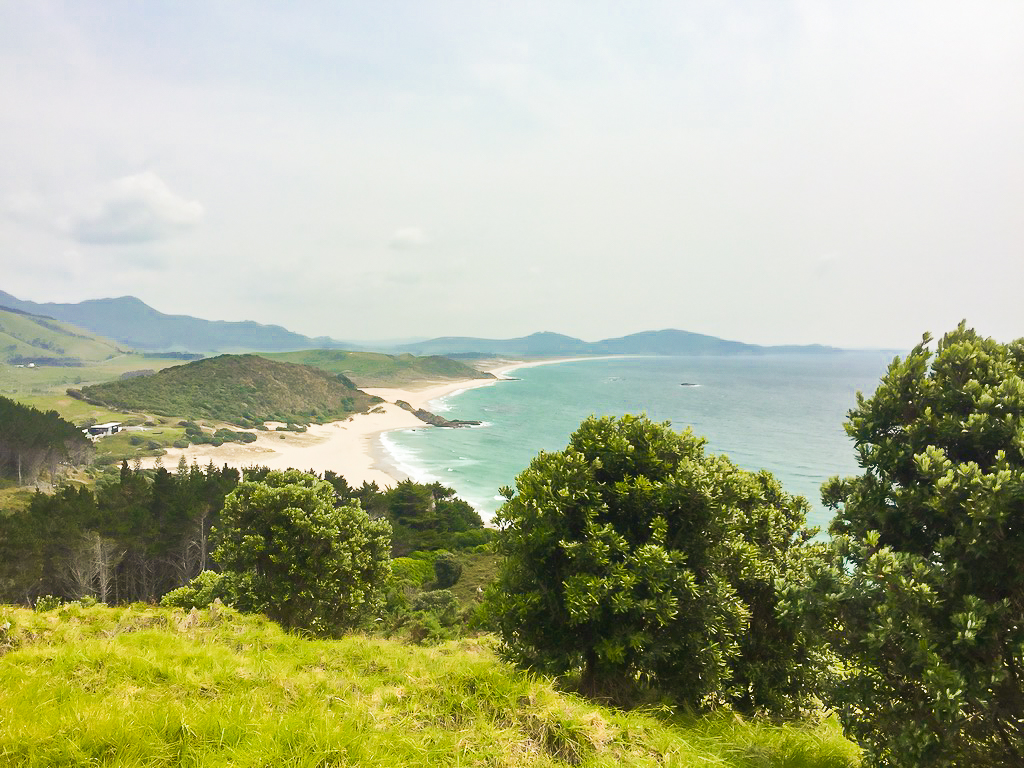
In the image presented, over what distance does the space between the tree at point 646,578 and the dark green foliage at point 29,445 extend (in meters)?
69.2

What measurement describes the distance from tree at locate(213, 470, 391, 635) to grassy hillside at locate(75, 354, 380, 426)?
10657cm

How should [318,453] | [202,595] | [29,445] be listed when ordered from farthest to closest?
[318,453] < [29,445] < [202,595]

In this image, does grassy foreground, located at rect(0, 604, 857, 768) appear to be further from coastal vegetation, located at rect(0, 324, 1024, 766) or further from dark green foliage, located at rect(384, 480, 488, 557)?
dark green foliage, located at rect(384, 480, 488, 557)

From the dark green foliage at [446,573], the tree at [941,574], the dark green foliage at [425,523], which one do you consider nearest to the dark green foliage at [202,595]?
the tree at [941,574]

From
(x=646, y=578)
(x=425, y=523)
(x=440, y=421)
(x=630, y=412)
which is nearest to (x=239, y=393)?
(x=440, y=421)

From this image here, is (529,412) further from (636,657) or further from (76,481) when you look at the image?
(636,657)

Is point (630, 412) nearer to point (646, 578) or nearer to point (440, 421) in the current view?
point (440, 421)

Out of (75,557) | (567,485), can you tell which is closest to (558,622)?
(567,485)

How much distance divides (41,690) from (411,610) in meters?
25.1

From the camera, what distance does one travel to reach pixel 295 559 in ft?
57.6

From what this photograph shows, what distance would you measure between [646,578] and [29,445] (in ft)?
246

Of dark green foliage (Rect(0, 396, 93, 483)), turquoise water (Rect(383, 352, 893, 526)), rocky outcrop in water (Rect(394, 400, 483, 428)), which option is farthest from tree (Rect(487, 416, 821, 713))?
rocky outcrop in water (Rect(394, 400, 483, 428))

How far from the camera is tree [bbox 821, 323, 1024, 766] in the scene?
6590 millimetres

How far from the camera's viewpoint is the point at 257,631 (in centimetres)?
1202
